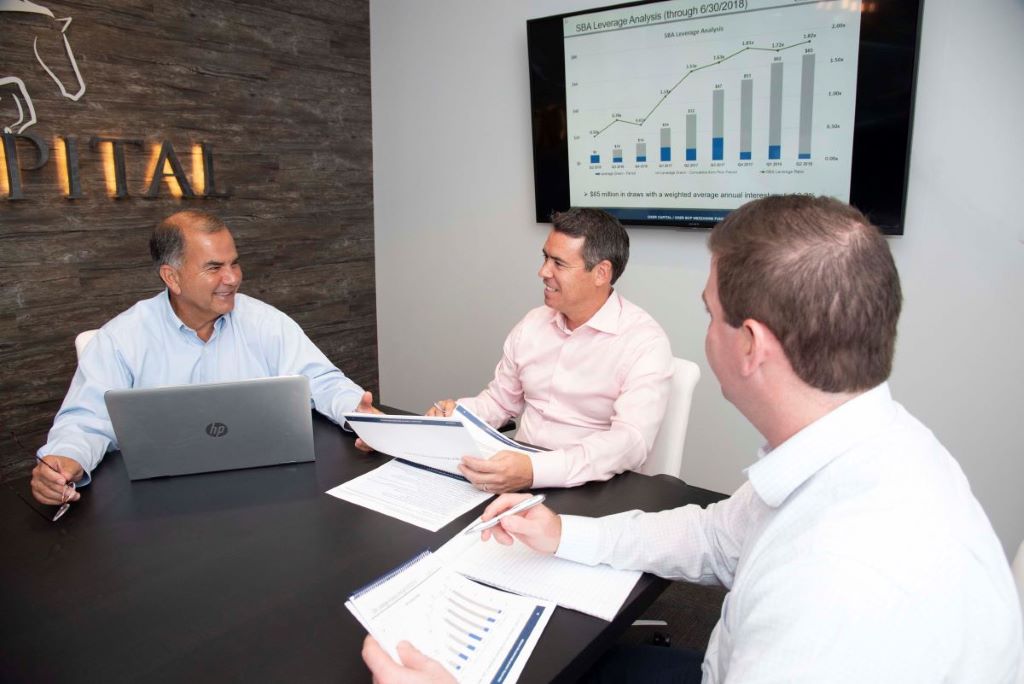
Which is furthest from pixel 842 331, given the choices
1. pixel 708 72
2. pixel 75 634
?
pixel 708 72

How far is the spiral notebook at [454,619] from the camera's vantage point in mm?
1014

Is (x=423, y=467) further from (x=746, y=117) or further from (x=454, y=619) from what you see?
(x=746, y=117)

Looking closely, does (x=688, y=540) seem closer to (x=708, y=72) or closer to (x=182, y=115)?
(x=708, y=72)

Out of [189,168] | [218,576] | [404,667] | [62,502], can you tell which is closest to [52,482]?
[62,502]

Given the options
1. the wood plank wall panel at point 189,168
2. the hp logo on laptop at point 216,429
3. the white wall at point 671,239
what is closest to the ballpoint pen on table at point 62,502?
the hp logo on laptop at point 216,429

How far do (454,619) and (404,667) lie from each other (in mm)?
180

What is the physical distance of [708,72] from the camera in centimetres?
278

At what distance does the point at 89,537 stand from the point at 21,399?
70.7 inches

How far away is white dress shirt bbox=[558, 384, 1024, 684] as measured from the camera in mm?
762

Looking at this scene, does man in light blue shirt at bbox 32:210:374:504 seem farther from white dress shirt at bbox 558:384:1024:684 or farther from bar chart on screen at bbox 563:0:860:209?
bar chart on screen at bbox 563:0:860:209

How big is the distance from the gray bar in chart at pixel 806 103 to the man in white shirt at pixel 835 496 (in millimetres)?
1841

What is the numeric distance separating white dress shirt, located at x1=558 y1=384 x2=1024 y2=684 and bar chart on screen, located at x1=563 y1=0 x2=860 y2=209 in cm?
189

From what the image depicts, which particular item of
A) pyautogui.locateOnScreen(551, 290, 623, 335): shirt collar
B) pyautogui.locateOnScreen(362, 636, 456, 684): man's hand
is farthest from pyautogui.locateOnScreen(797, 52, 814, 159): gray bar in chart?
pyautogui.locateOnScreen(362, 636, 456, 684): man's hand

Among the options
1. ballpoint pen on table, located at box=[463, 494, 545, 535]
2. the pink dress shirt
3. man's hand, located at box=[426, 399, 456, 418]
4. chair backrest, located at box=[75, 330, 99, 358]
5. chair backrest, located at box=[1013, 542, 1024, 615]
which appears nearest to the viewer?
chair backrest, located at box=[1013, 542, 1024, 615]
